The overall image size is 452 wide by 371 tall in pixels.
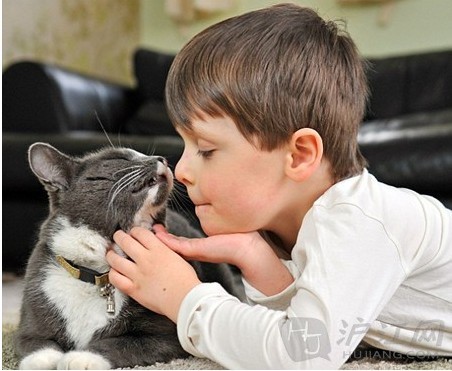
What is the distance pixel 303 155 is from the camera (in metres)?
1.06

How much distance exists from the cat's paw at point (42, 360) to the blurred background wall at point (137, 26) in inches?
96.4

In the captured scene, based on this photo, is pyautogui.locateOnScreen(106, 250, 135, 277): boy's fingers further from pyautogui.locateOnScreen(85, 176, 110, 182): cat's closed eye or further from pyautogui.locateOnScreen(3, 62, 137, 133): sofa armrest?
pyautogui.locateOnScreen(3, 62, 137, 133): sofa armrest

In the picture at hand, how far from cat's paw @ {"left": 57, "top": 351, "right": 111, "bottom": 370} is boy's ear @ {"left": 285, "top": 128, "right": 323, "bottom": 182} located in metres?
0.39

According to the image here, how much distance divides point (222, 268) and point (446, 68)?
6.72 feet

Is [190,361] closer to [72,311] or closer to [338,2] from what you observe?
[72,311]

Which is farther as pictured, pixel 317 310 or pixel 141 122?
pixel 141 122

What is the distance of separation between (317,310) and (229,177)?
0.25 metres

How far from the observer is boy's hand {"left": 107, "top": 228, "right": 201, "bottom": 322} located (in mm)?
1009

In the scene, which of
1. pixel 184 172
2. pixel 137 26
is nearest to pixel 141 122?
pixel 137 26

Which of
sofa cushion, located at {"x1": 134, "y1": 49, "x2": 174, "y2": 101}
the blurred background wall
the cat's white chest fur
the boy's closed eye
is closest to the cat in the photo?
the cat's white chest fur

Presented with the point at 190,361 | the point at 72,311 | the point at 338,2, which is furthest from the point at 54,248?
the point at 338,2

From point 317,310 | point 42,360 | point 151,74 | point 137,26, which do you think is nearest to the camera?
point 317,310

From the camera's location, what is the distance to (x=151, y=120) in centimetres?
337

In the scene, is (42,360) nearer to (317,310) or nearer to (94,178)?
(94,178)
